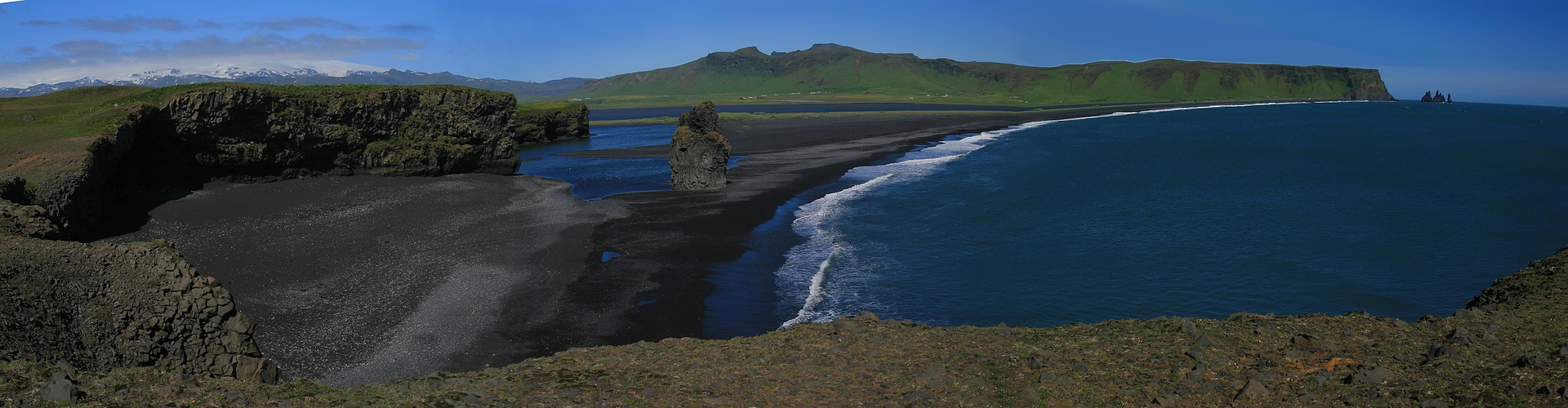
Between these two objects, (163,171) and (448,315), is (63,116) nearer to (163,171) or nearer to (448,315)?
(163,171)

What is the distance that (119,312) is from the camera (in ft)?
45.0

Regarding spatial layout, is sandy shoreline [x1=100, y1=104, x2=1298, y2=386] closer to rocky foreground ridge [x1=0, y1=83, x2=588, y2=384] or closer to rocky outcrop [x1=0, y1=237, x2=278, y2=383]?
rocky foreground ridge [x1=0, y1=83, x2=588, y2=384]

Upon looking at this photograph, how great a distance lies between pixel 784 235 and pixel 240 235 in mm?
21187

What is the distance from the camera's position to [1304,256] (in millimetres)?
32344

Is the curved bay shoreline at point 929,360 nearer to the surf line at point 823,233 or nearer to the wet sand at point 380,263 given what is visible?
the wet sand at point 380,263

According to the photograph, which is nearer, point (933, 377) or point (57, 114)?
point (933, 377)

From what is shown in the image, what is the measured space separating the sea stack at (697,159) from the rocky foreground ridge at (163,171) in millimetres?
13349

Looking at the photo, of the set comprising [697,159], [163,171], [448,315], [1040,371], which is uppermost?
[163,171]

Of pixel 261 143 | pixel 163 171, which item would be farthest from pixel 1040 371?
pixel 261 143

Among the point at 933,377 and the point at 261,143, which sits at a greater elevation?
the point at 261,143

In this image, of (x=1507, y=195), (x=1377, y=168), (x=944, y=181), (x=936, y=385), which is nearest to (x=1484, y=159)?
(x=1377, y=168)

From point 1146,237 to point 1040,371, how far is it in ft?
83.7

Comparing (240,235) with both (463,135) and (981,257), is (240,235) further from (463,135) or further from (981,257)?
(981,257)

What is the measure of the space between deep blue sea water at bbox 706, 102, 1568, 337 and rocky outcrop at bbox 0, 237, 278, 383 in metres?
11.4
